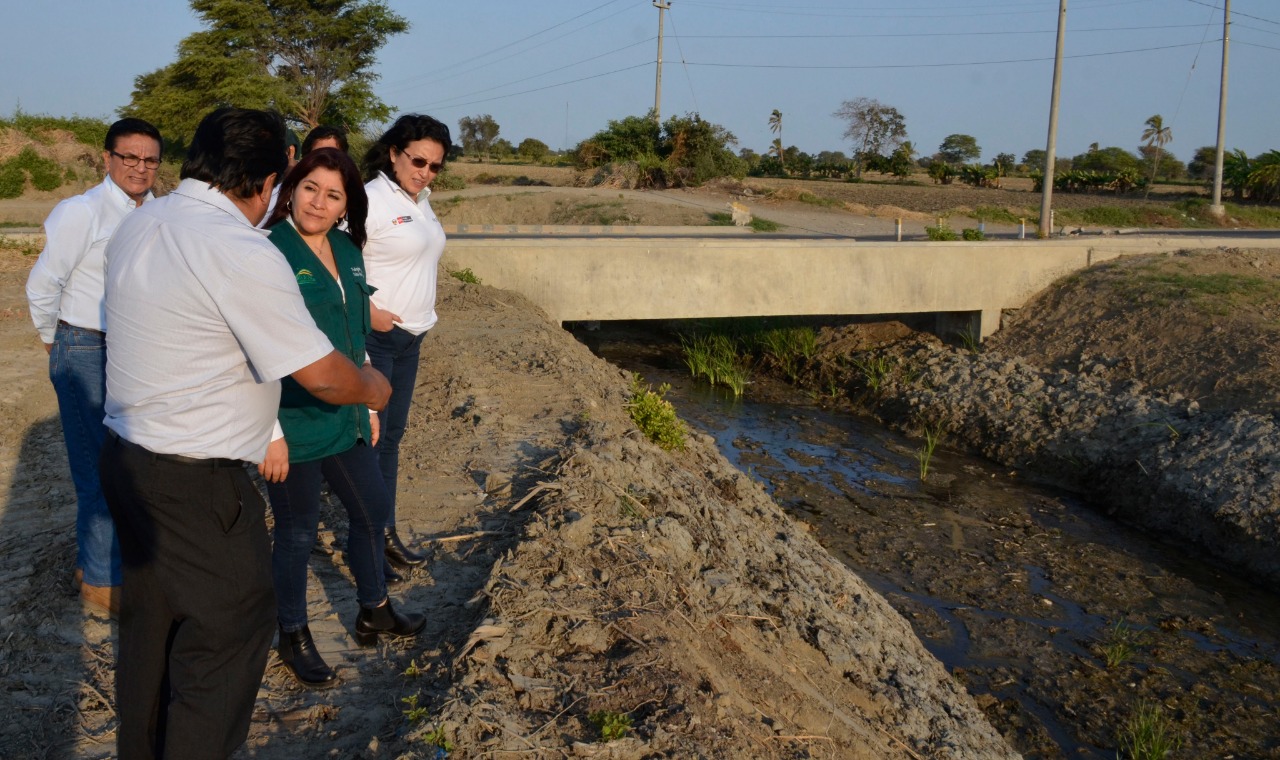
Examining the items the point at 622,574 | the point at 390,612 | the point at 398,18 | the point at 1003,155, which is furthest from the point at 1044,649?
the point at 1003,155

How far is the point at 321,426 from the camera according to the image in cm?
325

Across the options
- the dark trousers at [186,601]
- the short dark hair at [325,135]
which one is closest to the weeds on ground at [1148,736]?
the dark trousers at [186,601]

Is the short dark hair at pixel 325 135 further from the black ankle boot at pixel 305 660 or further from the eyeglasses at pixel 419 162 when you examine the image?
the black ankle boot at pixel 305 660

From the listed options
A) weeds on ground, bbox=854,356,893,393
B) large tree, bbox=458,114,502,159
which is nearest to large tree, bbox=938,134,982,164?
large tree, bbox=458,114,502,159

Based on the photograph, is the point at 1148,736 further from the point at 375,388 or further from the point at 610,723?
the point at 375,388

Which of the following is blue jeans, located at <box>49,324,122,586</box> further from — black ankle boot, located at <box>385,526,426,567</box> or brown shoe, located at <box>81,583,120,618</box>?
black ankle boot, located at <box>385,526,426,567</box>

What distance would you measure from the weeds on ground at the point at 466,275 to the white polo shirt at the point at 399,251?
772 centimetres

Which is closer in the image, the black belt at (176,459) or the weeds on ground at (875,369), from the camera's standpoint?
the black belt at (176,459)

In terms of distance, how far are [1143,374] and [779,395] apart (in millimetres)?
4488

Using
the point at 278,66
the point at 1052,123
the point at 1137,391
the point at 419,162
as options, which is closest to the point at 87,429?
the point at 419,162

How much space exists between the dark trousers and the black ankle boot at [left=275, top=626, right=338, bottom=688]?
78 cm

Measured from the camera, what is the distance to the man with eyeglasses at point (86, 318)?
12.6 ft

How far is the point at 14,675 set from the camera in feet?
11.9

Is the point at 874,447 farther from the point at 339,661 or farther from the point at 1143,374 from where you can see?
the point at 339,661
